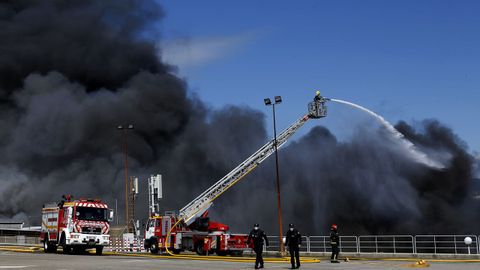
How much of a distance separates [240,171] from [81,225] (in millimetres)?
23051

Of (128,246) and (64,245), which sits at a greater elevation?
(64,245)

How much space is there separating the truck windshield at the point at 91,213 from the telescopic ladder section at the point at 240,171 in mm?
13312

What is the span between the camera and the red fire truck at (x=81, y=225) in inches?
1186

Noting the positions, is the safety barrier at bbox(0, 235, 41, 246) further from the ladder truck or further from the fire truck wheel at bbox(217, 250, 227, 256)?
the fire truck wheel at bbox(217, 250, 227, 256)

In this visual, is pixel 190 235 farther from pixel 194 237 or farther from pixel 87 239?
pixel 87 239

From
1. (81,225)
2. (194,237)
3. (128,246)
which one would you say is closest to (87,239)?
(81,225)

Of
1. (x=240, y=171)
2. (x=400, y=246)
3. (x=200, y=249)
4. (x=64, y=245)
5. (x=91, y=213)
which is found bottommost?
(x=400, y=246)

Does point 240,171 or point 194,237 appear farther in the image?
point 240,171

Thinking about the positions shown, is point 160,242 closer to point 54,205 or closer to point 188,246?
point 188,246

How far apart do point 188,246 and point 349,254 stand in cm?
991

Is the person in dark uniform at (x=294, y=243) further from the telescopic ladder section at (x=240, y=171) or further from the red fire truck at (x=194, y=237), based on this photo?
the telescopic ladder section at (x=240, y=171)

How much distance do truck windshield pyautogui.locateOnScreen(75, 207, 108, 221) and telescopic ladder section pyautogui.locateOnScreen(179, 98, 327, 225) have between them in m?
13.3

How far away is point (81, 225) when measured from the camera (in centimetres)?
3022

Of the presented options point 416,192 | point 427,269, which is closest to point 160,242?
point 427,269
